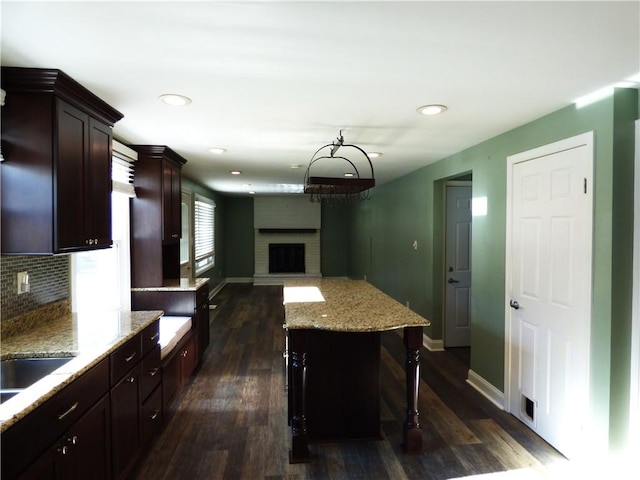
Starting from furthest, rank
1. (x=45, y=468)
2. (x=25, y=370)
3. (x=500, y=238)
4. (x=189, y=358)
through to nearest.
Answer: (x=189, y=358)
(x=500, y=238)
(x=25, y=370)
(x=45, y=468)

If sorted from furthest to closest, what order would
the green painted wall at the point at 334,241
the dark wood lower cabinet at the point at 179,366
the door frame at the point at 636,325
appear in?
the green painted wall at the point at 334,241
the dark wood lower cabinet at the point at 179,366
the door frame at the point at 636,325

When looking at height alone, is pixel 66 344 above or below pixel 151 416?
above

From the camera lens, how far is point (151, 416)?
241cm

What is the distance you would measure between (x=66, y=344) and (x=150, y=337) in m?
0.60

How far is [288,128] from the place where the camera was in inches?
109

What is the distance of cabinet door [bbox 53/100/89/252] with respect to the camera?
184 cm

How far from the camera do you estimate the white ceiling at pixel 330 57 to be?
1290mm

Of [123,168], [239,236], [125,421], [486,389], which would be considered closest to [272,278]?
[239,236]

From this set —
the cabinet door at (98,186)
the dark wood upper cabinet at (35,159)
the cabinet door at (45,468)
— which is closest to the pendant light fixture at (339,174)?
the cabinet door at (98,186)

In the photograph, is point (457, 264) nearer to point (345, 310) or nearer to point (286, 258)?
point (345, 310)

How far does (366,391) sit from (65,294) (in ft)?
7.21

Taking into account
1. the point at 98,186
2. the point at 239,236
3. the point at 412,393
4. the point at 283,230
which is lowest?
the point at 412,393

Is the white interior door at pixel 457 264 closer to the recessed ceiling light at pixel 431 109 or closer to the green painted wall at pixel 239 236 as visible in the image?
the recessed ceiling light at pixel 431 109

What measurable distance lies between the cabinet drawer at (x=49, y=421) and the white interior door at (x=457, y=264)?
12.3 ft
